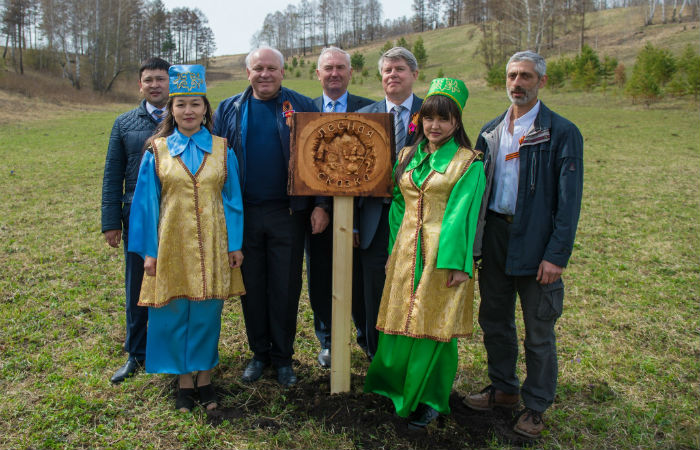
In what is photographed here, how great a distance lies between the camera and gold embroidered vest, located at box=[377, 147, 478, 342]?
311cm

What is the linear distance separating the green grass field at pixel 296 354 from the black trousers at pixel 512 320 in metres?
0.34

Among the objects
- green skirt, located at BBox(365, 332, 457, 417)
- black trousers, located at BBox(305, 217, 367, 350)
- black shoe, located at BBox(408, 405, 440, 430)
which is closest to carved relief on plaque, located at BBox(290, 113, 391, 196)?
black trousers, located at BBox(305, 217, 367, 350)

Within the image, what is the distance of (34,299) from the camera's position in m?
5.19

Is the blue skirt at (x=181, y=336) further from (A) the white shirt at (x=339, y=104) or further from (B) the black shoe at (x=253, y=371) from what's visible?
(A) the white shirt at (x=339, y=104)

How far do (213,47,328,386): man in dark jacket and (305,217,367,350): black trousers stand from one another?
20 cm

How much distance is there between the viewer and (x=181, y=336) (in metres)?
3.46

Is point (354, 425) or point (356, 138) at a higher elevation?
point (356, 138)

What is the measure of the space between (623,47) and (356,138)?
43760 mm

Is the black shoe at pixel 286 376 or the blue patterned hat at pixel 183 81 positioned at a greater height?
the blue patterned hat at pixel 183 81

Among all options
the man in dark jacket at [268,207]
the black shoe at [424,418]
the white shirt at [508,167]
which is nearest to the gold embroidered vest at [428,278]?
A: the white shirt at [508,167]

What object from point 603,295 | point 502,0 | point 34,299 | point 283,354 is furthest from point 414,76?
point 502,0

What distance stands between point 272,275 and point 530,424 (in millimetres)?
2143

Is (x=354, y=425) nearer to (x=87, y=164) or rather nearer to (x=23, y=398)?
(x=23, y=398)

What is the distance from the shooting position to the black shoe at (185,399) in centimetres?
346
